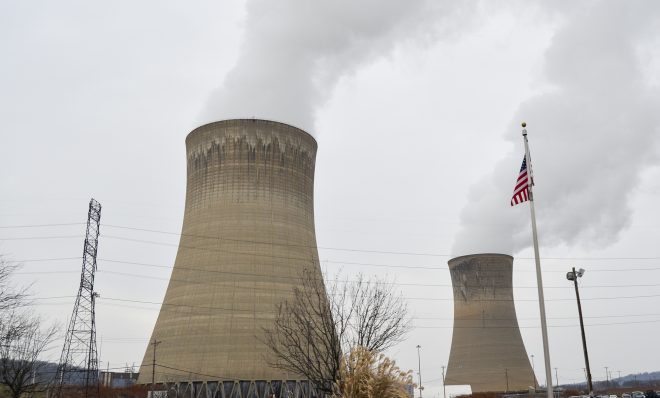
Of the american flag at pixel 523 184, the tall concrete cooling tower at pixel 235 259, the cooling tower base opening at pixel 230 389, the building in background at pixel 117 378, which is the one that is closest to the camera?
the american flag at pixel 523 184

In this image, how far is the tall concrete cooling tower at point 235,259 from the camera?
73.6 ft

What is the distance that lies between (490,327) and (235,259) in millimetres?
20549

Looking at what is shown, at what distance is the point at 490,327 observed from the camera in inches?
1473

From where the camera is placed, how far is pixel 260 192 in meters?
23.9

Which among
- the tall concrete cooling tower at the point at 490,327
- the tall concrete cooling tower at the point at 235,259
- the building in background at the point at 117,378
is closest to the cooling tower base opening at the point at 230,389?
the tall concrete cooling tower at the point at 235,259

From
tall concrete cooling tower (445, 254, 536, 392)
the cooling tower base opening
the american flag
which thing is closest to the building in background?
tall concrete cooling tower (445, 254, 536, 392)

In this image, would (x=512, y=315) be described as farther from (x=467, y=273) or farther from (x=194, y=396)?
(x=194, y=396)

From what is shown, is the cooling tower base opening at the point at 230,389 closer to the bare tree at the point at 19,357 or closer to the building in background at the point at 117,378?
the bare tree at the point at 19,357

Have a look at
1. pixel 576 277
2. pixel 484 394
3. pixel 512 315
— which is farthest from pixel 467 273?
pixel 576 277

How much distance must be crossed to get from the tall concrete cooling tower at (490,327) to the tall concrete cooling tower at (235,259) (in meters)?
16.2

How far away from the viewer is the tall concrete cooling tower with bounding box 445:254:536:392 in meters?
37.6

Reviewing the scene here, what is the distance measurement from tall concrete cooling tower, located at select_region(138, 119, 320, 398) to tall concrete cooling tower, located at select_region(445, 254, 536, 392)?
16.2 metres

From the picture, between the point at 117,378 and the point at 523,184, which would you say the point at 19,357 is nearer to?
the point at 523,184

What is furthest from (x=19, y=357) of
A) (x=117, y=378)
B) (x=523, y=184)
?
(x=117, y=378)
